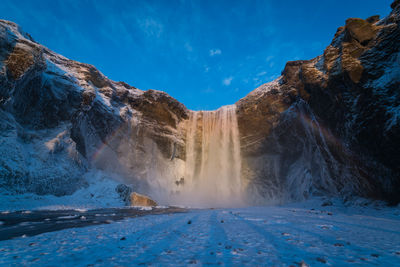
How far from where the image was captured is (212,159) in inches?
891

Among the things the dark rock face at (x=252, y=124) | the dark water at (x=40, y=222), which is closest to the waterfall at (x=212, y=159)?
the dark rock face at (x=252, y=124)

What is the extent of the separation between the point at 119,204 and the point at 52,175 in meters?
4.41

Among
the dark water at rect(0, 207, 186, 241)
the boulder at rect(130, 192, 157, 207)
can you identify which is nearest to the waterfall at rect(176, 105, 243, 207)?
the boulder at rect(130, 192, 157, 207)

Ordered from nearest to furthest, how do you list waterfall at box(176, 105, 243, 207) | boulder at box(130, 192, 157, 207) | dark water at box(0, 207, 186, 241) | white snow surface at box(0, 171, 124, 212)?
dark water at box(0, 207, 186, 241) < white snow surface at box(0, 171, 124, 212) < boulder at box(130, 192, 157, 207) < waterfall at box(176, 105, 243, 207)

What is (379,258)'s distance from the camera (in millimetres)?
1512

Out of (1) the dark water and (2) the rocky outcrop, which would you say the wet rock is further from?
(1) the dark water

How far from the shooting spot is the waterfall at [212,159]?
20703 mm

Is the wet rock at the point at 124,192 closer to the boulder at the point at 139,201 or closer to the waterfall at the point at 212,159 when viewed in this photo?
the boulder at the point at 139,201

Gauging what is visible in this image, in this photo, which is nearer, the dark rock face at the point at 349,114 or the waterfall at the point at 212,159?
the dark rock face at the point at 349,114

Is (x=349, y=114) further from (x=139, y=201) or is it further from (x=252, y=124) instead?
(x=139, y=201)

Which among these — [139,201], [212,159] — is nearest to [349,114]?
[139,201]

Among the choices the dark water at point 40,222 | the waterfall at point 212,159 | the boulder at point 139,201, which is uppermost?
the waterfall at point 212,159

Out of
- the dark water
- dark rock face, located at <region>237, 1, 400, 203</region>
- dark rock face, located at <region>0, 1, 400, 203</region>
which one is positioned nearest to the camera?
the dark water

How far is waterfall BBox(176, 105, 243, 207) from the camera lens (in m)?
20.7
